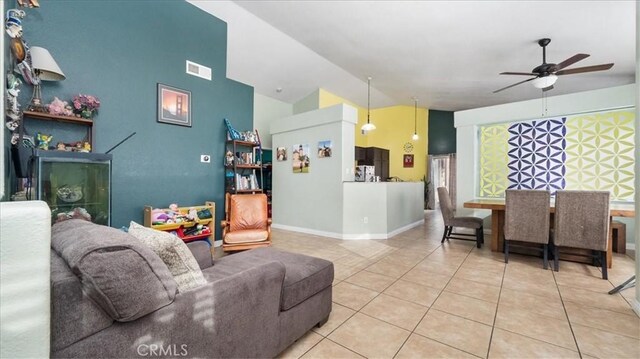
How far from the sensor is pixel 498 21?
379cm

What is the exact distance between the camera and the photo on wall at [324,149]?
17.0 feet

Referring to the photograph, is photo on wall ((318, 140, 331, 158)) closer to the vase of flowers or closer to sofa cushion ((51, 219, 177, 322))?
the vase of flowers

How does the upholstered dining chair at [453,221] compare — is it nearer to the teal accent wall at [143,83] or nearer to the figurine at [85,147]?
the teal accent wall at [143,83]

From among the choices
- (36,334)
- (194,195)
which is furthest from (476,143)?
(36,334)

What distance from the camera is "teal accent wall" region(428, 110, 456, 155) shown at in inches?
374

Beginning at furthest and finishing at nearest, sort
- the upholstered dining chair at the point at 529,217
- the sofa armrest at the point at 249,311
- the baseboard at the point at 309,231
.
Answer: the baseboard at the point at 309,231 < the upholstered dining chair at the point at 529,217 < the sofa armrest at the point at 249,311

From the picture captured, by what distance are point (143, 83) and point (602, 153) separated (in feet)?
24.3

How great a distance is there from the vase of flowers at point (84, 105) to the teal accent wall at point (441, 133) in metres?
9.59

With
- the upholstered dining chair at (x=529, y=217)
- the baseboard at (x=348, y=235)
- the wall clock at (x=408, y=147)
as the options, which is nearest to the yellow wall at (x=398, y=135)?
the wall clock at (x=408, y=147)

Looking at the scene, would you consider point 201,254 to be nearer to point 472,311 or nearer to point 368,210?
point 472,311

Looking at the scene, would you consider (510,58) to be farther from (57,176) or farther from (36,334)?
(57,176)

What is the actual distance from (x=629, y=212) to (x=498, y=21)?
9.82ft

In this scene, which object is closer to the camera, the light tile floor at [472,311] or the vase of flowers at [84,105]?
the light tile floor at [472,311]

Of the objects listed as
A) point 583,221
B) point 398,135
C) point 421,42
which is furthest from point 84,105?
point 398,135
